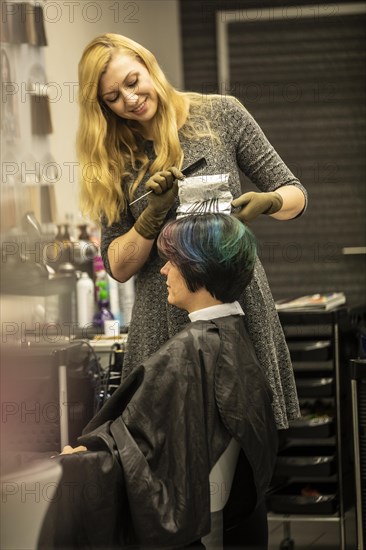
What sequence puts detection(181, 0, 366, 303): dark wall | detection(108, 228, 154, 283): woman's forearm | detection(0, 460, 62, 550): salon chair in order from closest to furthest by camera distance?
detection(0, 460, 62, 550): salon chair < detection(108, 228, 154, 283): woman's forearm < detection(181, 0, 366, 303): dark wall

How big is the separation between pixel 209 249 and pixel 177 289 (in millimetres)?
140

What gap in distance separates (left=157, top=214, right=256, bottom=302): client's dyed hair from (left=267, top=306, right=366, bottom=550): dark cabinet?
1.50 metres

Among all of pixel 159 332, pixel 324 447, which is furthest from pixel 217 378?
pixel 324 447

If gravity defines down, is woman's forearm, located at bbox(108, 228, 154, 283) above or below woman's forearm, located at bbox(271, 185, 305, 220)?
below

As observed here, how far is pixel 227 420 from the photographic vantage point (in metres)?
2.34

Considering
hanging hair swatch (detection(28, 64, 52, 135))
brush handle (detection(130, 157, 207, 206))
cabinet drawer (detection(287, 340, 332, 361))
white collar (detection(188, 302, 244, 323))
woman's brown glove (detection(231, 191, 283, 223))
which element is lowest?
cabinet drawer (detection(287, 340, 332, 361))

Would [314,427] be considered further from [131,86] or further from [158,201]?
[131,86]

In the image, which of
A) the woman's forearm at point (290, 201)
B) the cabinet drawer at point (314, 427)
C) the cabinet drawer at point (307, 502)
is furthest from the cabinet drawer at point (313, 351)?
the woman's forearm at point (290, 201)

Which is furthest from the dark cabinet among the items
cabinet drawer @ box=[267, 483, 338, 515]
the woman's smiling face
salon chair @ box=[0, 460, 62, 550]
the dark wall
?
salon chair @ box=[0, 460, 62, 550]

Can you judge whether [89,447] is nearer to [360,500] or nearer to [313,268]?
[360,500]

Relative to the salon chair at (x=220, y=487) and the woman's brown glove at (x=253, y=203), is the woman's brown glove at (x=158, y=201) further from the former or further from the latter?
the salon chair at (x=220, y=487)

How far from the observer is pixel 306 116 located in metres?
5.32

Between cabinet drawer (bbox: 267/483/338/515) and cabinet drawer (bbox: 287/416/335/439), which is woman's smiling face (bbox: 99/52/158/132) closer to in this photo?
cabinet drawer (bbox: 287/416/335/439)

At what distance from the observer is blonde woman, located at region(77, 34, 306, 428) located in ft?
8.27
